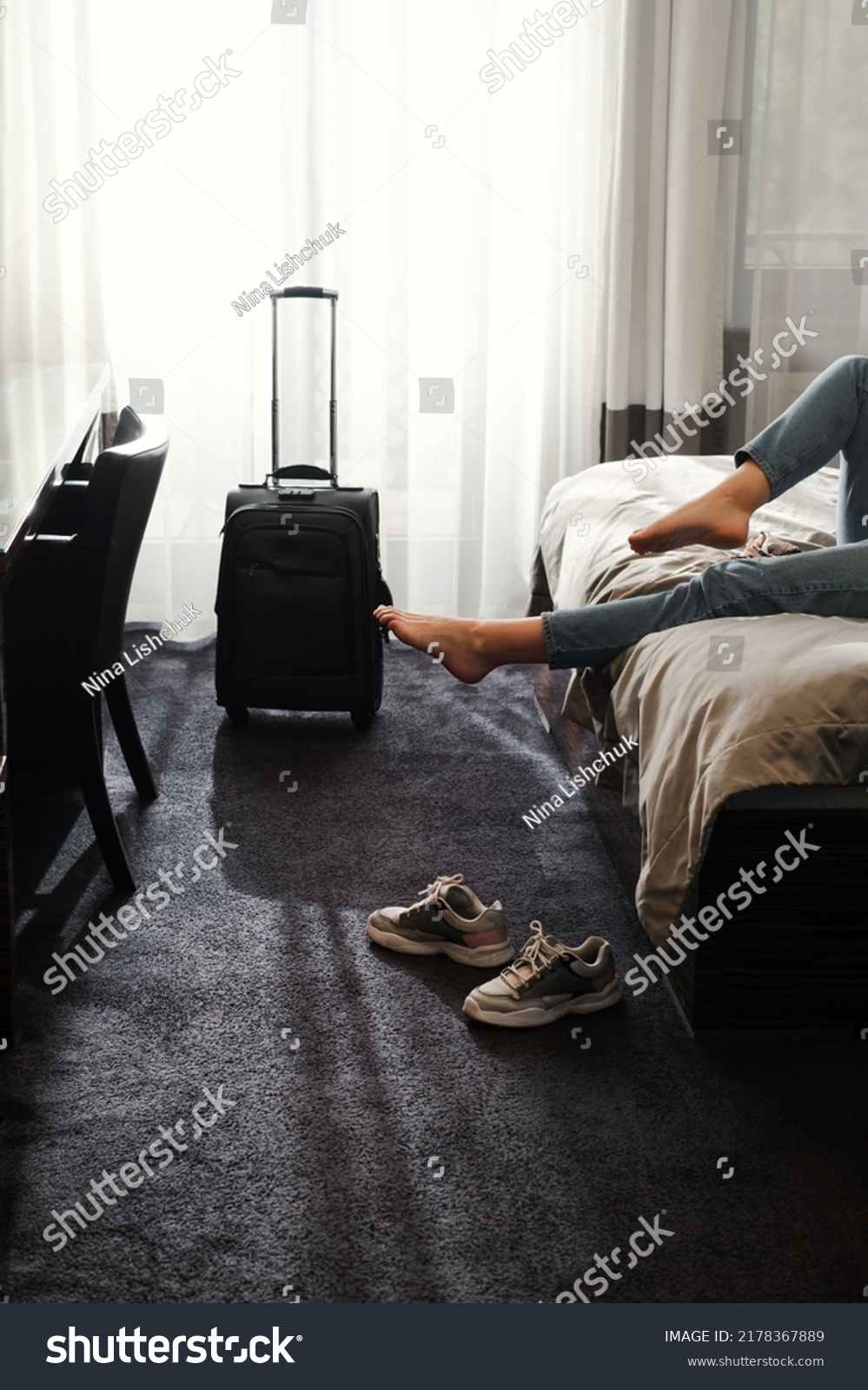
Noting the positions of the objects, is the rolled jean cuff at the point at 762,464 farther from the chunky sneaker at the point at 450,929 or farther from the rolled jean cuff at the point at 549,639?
the chunky sneaker at the point at 450,929

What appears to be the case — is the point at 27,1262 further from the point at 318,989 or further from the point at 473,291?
the point at 473,291

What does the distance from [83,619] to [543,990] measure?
858mm

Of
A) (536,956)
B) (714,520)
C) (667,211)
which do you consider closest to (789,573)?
(714,520)

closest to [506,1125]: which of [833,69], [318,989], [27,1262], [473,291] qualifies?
[318,989]

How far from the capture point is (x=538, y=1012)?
1.70m

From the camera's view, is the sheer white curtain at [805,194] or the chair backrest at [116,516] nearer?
the chair backrest at [116,516]

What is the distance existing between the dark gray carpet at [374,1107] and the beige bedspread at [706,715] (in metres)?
0.24

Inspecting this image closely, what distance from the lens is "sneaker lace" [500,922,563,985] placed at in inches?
67.5

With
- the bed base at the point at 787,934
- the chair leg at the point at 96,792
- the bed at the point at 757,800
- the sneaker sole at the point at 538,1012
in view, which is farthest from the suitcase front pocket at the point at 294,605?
the bed base at the point at 787,934

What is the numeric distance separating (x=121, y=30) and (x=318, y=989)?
8.02 feet

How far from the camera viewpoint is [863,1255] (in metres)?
1.28

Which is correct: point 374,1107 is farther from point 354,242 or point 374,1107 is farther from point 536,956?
point 354,242

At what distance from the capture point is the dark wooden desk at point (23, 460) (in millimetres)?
1540

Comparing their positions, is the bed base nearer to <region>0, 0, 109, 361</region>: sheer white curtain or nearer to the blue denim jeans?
the blue denim jeans
